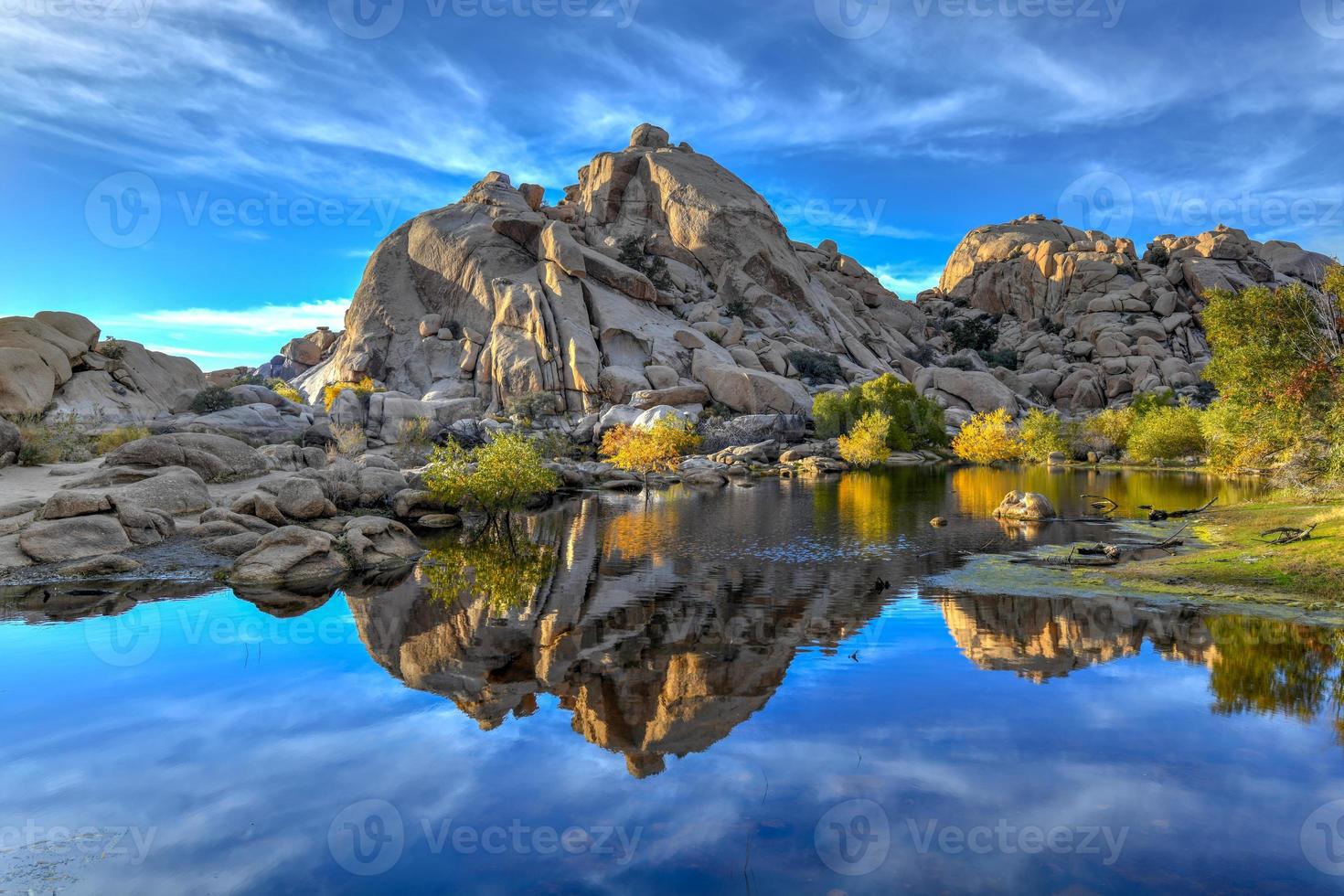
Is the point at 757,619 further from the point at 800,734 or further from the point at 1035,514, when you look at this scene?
the point at 1035,514

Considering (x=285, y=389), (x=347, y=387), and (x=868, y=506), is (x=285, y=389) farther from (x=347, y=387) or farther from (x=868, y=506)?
(x=868, y=506)

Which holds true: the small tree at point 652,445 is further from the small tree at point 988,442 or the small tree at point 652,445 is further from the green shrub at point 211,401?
the small tree at point 988,442

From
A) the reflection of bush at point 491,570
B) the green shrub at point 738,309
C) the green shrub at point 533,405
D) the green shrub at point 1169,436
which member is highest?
the green shrub at point 738,309

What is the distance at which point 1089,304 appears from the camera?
128 m

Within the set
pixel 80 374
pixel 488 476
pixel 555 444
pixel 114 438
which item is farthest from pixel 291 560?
pixel 555 444

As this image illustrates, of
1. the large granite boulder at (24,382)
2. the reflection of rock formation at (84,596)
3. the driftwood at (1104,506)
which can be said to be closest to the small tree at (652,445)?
the driftwood at (1104,506)

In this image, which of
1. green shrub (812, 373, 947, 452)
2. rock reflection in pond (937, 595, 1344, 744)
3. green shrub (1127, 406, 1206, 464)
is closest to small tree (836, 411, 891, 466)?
green shrub (812, 373, 947, 452)

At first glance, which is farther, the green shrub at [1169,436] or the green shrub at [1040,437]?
the green shrub at [1040,437]

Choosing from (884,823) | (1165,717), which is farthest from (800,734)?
(1165,717)

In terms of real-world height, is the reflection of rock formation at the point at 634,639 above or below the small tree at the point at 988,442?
below

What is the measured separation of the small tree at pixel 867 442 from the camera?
251 feet

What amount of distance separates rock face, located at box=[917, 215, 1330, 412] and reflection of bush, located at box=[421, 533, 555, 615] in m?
90.4

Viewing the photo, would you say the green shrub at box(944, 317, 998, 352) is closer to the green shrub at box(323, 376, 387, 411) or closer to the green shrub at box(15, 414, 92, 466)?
the green shrub at box(323, 376, 387, 411)

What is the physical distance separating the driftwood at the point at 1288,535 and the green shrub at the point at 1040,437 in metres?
61.3
